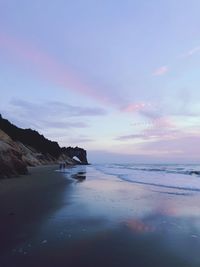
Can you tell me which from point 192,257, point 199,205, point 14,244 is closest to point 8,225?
point 14,244

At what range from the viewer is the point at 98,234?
8.23m

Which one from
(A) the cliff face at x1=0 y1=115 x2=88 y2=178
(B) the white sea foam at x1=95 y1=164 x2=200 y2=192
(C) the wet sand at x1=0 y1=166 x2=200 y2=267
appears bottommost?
(C) the wet sand at x1=0 y1=166 x2=200 y2=267

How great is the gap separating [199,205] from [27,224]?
8147 mm

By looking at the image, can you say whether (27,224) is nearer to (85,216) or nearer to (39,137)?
(85,216)

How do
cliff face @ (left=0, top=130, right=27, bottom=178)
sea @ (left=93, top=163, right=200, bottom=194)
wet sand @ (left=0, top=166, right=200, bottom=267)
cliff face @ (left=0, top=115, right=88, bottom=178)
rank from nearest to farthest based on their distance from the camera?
1. wet sand @ (left=0, top=166, right=200, bottom=267)
2. sea @ (left=93, top=163, right=200, bottom=194)
3. cliff face @ (left=0, top=130, right=27, bottom=178)
4. cliff face @ (left=0, top=115, right=88, bottom=178)

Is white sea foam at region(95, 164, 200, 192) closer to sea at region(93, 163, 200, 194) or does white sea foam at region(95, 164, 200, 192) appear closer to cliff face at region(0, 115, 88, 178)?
sea at region(93, 163, 200, 194)

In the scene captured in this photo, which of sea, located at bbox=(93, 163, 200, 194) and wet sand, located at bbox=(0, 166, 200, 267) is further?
sea, located at bbox=(93, 163, 200, 194)

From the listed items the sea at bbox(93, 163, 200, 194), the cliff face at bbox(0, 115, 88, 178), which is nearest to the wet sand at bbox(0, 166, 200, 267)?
the sea at bbox(93, 163, 200, 194)

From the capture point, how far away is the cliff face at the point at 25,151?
27.4 m

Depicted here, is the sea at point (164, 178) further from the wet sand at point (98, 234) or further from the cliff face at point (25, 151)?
the wet sand at point (98, 234)

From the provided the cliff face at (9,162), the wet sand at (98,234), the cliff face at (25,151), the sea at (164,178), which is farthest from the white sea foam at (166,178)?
the wet sand at (98,234)

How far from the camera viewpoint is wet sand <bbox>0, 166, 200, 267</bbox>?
6.14 metres

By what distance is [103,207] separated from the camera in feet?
41.3

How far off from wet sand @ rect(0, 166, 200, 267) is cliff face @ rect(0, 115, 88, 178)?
1449cm
